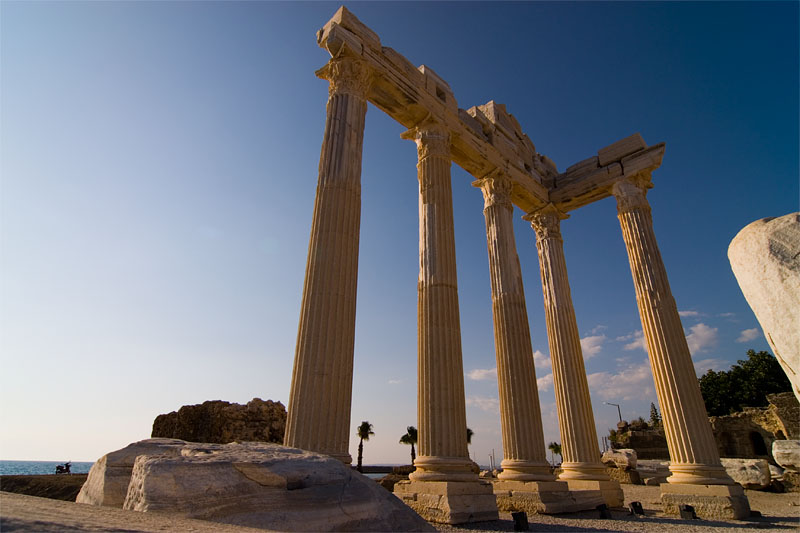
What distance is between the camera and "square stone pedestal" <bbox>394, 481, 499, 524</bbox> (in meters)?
10.5

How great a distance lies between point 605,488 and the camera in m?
16.1

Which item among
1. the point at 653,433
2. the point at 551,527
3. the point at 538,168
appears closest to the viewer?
the point at 551,527

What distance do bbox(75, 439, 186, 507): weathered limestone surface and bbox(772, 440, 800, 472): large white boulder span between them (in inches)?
1143

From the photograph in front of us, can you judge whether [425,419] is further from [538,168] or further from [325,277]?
[538,168]

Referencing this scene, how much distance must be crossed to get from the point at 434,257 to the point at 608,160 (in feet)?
40.6

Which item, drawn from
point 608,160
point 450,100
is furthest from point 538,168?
point 450,100

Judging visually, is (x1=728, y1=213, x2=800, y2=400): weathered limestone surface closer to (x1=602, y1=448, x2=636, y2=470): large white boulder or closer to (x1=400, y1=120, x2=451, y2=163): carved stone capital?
(x1=400, y1=120, x2=451, y2=163): carved stone capital

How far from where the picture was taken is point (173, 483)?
4016 mm

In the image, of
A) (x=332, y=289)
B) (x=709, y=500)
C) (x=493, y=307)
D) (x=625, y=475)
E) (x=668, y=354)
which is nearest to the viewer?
(x=332, y=289)

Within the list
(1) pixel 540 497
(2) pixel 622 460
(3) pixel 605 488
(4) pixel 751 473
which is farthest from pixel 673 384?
(2) pixel 622 460

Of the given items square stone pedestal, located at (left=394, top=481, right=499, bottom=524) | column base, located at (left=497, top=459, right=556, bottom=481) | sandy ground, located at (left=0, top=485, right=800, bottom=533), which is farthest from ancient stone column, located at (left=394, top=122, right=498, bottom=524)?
column base, located at (left=497, top=459, right=556, bottom=481)

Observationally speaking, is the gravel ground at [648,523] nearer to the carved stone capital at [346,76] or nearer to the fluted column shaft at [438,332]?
the fluted column shaft at [438,332]

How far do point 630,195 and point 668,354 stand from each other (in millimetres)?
7253

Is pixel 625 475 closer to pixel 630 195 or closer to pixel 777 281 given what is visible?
pixel 630 195
